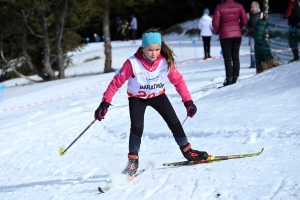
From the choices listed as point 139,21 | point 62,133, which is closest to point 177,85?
point 62,133

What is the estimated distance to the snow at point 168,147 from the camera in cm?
449

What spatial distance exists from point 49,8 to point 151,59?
50.9 feet

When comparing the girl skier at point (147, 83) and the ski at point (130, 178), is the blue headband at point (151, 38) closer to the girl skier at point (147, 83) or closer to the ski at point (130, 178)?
the girl skier at point (147, 83)

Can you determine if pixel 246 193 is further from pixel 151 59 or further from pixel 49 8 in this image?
pixel 49 8

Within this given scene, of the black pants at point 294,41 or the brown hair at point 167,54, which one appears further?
the black pants at point 294,41

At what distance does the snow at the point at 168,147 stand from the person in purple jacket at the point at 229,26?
0.61 meters

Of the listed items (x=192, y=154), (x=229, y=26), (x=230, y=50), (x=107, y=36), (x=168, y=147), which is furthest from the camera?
(x=107, y=36)

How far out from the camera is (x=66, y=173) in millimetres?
5770

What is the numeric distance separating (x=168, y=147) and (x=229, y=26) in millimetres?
3843

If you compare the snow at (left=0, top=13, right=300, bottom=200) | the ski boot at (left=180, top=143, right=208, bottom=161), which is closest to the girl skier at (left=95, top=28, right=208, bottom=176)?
the ski boot at (left=180, top=143, right=208, bottom=161)

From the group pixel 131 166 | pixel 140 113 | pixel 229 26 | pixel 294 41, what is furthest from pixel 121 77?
pixel 294 41

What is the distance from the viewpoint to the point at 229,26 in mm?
9398

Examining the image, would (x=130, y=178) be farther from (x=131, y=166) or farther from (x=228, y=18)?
(x=228, y=18)

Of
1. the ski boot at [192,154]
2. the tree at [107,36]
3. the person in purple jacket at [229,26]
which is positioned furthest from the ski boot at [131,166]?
the tree at [107,36]
